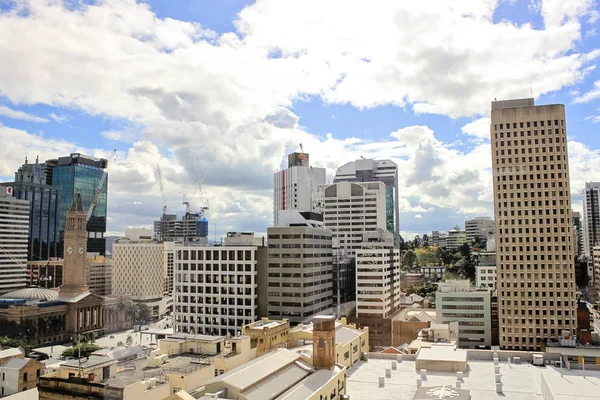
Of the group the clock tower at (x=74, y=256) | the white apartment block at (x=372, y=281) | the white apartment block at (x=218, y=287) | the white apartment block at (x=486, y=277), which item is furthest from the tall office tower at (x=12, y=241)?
the white apartment block at (x=486, y=277)

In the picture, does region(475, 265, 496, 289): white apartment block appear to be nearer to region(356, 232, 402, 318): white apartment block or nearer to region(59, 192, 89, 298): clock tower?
region(356, 232, 402, 318): white apartment block

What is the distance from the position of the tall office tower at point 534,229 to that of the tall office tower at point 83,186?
482ft

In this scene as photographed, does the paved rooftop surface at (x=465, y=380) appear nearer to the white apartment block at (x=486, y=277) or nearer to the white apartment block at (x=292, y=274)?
the white apartment block at (x=292, y=274)

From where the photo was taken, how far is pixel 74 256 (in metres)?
137

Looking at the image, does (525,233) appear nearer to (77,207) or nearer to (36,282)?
(77,207)

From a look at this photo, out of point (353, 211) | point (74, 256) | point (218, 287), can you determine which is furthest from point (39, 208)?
point (218, 287)

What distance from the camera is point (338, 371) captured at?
42875 millimetres

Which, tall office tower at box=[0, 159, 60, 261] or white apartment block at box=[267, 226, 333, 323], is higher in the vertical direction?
tall office tower at box=[0, 159, 60, 261]

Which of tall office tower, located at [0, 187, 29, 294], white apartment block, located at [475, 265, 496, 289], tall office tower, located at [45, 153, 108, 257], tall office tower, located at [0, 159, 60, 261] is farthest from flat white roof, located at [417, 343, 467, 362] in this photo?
tall office tower, located at [0, 159, 60, 261]

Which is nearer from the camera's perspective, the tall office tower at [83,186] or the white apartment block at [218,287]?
the white apartment block at [218,287]

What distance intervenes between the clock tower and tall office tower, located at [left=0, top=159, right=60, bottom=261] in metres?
54.8

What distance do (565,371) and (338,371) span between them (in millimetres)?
25730

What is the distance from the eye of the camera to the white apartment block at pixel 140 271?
162375 mm

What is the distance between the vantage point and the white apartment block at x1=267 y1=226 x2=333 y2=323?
93.8 metres
